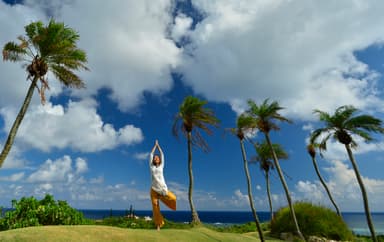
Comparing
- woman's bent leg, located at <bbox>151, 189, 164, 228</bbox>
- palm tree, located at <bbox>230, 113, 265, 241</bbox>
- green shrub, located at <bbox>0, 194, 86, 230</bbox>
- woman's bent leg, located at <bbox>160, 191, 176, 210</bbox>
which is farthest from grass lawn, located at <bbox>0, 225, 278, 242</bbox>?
palm tree, located at <bbox>230, 113, 265, 241</bbox>

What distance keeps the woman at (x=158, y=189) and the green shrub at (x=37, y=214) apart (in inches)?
175

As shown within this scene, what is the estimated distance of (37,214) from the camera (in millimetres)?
14195

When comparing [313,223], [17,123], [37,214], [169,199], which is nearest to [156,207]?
[169,199]

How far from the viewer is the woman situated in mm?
Result: 13516

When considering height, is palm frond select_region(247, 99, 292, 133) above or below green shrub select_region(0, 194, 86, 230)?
above

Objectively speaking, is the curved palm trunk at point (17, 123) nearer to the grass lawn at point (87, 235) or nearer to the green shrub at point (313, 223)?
the grass lawn at point (87, 235)

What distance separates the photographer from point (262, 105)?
24.9 metres

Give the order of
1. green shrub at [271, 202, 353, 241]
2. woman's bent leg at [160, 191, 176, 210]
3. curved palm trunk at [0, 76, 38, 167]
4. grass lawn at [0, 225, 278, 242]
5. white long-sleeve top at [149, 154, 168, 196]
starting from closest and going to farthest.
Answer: grass lawn at [0, 225, 278, 242]
white long-sleeve top at [149, 154, 168, 196]
woman's bent leg at [160, 191, 176, 210]
curved palm trunk at [0, 76, 38, 167]
green shrub at [271, 202, 353, 241]

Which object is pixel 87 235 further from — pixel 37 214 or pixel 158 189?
pixel 37 214

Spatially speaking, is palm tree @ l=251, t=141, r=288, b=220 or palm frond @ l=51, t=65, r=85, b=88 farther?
palm tree @ l=251, t=141, r=288, b=220

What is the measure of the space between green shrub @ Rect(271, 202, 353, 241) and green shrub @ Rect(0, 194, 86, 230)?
669 inches

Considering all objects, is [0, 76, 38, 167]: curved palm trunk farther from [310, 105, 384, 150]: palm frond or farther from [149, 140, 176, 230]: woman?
[310, 105, 384, 150]: palm frond

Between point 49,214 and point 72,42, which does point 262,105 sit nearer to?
point 72,42

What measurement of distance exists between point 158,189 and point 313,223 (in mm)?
16561
